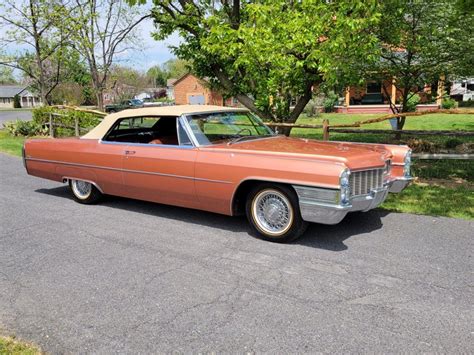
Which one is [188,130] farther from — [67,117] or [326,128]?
[67,117]

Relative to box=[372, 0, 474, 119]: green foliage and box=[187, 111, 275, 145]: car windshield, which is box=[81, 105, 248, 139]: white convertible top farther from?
box=[372, 0, 474, 119]: green foliage

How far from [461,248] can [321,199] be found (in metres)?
1.59

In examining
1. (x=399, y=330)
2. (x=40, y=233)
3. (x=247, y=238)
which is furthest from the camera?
(x=40, y=233)

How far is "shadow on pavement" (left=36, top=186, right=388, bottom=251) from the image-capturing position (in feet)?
16.3

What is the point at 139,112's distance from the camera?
21.1 feet

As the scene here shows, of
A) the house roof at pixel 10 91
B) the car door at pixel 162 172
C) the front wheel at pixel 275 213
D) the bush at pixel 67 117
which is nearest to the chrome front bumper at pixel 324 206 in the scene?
the front wheel at pixel 275 213

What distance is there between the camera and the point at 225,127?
600cm

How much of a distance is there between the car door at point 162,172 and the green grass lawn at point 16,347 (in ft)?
8.81

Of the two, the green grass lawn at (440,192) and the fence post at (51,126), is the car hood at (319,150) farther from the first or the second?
the fence post at (51,126)

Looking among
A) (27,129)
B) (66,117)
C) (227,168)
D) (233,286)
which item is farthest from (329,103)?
(233,286)

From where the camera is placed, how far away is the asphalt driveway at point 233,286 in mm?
3084

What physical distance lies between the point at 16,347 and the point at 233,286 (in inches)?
67.1

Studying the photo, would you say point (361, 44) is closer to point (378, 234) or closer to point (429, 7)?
point (429, 7)

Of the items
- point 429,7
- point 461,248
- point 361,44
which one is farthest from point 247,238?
point 429,7
